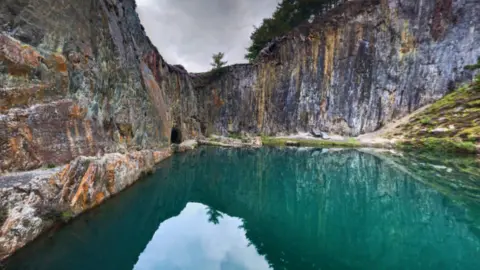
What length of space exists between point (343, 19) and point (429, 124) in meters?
20.2

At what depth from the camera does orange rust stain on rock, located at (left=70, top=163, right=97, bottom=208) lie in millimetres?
8367

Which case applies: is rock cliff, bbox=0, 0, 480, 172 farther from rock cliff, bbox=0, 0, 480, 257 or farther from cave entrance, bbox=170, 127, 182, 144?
cave entrance, bbox=170, 127, 182, 144

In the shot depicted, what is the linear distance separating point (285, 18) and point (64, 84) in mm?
48790

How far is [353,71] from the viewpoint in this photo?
4084cm

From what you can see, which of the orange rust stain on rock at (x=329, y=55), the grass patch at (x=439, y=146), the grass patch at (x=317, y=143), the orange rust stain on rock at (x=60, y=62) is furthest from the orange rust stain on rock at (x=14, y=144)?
the orange rust stain on rock at (x=329, y=55)

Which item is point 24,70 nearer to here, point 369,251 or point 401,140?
point 369,251

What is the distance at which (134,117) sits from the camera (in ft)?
56.7

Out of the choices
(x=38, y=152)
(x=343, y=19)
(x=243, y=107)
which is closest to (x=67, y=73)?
(x=38, y=152)

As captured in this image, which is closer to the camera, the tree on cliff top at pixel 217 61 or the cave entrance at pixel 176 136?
the cave entrance at pixel 176 136

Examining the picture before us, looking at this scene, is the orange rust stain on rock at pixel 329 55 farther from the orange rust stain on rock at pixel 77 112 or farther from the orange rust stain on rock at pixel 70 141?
the orange rust stain on rock at pixel 70 141

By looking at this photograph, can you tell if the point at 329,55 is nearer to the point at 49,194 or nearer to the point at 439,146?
the point at 439,146

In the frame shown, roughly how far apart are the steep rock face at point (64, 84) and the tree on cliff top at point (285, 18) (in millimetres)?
36586

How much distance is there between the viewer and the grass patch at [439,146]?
2391 centimetres

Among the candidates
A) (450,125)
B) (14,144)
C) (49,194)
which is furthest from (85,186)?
(450,125)
